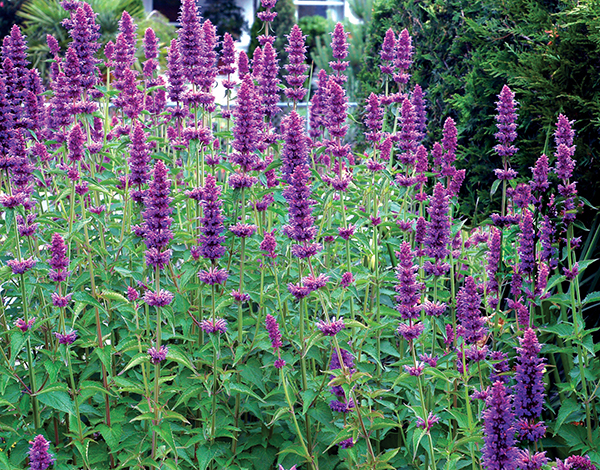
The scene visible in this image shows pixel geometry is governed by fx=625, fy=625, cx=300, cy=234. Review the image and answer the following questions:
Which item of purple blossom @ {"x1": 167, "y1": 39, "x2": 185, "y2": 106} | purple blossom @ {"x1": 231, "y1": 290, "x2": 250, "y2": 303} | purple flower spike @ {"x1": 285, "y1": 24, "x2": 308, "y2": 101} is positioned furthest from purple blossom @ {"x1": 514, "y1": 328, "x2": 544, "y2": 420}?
purple blossom @ {"x1": 167, "y1": 39, "x2": 185, "y2": 106}

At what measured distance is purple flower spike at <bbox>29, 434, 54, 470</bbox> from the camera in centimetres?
273

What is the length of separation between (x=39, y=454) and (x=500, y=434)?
196cm

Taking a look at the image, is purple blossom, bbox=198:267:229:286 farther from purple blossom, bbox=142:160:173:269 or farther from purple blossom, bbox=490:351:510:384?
purple blossom, bbox=490:351:510:384

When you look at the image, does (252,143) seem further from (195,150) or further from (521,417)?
(521,417)

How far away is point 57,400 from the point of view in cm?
305

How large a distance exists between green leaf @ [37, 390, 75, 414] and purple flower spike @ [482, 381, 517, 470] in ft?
6.37

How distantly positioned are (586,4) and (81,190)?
3572 mm

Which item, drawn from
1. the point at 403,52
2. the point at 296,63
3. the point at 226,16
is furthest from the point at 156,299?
the point at 226,16

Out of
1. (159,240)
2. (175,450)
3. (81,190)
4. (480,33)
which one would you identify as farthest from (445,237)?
(480,33)

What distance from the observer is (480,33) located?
555 cm

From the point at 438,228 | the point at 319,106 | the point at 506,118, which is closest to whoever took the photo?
the point at 438,228

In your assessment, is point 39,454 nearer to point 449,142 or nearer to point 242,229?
point 242,229

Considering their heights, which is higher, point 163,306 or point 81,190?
point 81,190

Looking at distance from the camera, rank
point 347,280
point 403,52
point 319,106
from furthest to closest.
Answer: point 319,106 < point 403,52 < point 347,280
